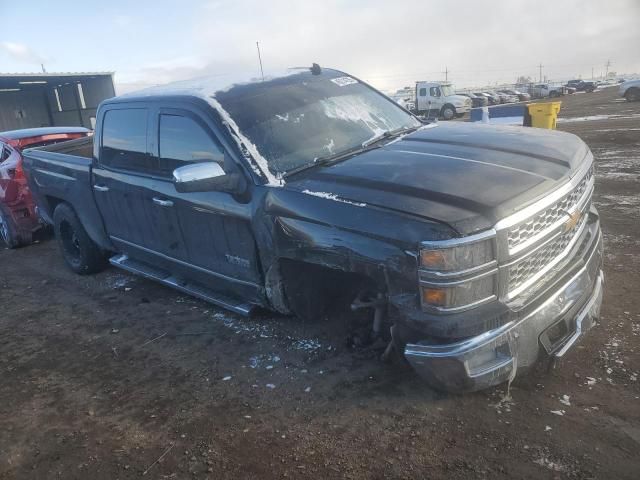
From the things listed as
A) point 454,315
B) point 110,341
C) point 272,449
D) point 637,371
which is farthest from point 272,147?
point 637,371

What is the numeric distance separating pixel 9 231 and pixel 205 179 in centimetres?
540

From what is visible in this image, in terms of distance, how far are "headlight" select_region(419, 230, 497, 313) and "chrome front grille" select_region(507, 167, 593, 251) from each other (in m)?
0.16

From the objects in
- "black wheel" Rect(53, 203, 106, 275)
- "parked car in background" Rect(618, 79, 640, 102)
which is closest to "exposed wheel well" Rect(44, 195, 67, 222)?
"black wheel" Rect(53, 203, 106, 275)

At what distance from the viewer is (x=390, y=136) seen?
3.75 meters

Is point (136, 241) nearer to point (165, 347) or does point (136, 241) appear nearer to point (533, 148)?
point (165, 347)

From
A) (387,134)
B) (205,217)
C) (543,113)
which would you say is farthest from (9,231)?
(543,113)

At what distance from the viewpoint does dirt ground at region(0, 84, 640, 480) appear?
2426 mm

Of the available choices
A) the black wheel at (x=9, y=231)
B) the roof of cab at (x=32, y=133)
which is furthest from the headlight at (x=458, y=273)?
the roof of cab at (x=32, y=133)

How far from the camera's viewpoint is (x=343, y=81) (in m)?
4.25

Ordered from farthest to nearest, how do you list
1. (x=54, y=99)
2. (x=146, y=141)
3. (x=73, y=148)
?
(x=54, y=99) < (x=73, y=148) < (x=146, y=141)

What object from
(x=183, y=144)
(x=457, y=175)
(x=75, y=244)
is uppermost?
(x=183, y=144)

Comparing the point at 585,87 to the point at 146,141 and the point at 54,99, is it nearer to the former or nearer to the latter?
the point at 54,99

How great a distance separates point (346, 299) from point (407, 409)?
0.98 m

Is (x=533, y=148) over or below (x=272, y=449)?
over
